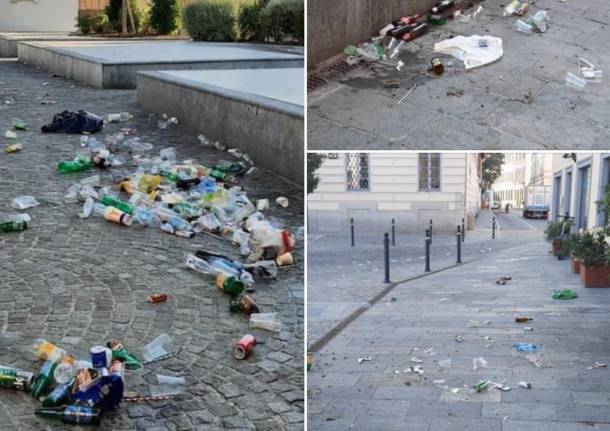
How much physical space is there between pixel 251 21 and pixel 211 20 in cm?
117

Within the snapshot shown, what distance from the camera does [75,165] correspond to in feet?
24.9

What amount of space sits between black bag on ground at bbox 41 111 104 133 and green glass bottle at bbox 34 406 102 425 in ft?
23.1

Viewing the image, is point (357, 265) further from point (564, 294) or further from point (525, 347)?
point (525, 347)

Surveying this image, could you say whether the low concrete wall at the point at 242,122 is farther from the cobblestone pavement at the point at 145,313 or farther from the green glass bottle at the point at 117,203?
the green glass bottle at the point at 117,203

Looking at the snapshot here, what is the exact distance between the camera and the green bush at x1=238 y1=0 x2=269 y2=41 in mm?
22062

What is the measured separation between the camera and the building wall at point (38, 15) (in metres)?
29.3

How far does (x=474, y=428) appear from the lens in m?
3.47

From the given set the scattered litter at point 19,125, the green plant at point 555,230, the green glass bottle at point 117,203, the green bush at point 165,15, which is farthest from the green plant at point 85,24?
the green glass bottle at point 117,203

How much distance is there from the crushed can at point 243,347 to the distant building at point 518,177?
57.1 inches

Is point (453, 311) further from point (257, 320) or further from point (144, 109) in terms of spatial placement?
point (144, 109)

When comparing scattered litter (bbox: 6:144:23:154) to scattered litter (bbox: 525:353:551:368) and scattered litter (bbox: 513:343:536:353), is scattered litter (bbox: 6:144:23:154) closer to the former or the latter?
scattered litter (bbox: 513:343:536:353)

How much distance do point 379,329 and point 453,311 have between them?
5.95 feet

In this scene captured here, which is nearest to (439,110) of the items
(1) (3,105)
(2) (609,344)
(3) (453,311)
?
(2) (609,344)

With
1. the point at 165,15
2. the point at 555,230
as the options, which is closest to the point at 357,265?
the point at 555,230
